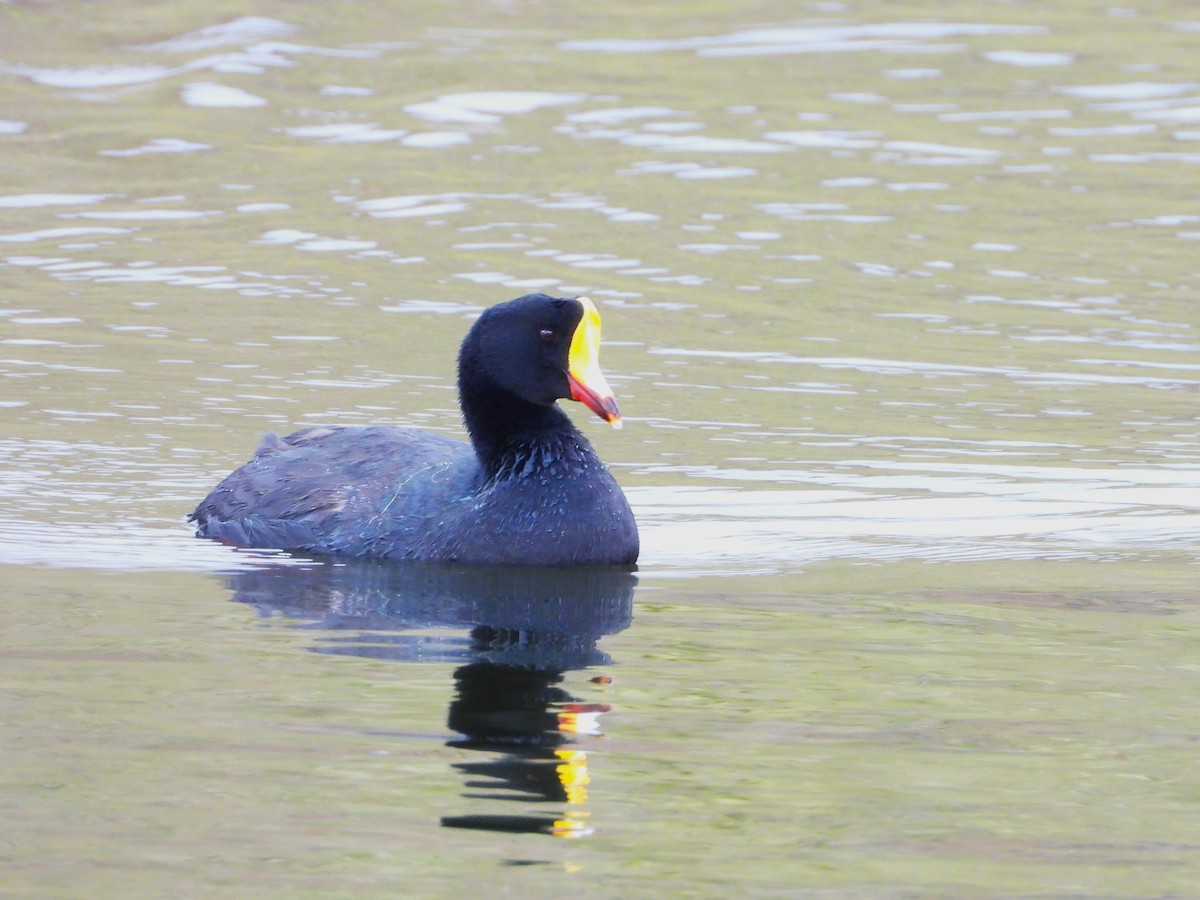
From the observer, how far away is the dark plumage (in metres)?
8.02

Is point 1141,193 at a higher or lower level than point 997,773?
higher

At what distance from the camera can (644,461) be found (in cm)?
1033

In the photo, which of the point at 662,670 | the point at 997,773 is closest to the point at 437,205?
the point at 662,670

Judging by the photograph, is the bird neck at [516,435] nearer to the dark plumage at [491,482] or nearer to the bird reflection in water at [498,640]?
the dark plumage at [491,482]

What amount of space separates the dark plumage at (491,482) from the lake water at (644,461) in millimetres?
202

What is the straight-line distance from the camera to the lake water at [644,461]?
5086mm

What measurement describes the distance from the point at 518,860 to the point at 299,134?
16.6 metres

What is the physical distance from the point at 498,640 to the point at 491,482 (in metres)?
1.39

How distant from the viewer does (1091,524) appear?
9.04 m

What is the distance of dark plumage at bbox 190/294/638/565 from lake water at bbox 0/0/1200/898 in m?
0.20

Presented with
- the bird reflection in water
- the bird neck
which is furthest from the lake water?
the bird neck

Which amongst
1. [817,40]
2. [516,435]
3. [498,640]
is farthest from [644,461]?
[817,40]

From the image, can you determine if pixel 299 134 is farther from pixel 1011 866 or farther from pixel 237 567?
pixel 1011 866

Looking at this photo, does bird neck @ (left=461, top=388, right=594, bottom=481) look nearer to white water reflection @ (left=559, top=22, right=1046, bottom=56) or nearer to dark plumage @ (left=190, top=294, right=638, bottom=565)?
dark plumage @ (left=190, top=294, right=638, bottom=565)
